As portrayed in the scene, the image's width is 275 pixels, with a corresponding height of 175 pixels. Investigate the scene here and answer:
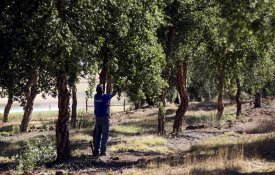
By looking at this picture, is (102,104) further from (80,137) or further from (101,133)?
(80,137)

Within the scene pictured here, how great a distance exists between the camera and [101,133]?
44.2ft

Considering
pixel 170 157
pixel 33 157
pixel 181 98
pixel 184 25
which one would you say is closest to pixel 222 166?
pixel 170 157

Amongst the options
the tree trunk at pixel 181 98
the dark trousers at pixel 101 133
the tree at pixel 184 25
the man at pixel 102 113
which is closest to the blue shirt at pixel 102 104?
the man at pixel 102 113

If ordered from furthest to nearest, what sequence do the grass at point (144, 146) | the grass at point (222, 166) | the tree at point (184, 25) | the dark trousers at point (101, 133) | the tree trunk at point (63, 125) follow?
A: 1. the tree at point (184, 25)
2. the grass at point (144, 146)
3. the dark trousers at point (101, 133)
4. the tree trunk at point (63, 125)
5. the grass at point (222, 166)

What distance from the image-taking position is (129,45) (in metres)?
14.1

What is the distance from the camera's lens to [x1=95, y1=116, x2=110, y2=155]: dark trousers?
1319 cm

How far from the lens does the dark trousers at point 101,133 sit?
13.2 m

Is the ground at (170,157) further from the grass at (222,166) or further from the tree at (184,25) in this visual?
the tree at (184,25)

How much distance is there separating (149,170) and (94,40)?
3.75 meters

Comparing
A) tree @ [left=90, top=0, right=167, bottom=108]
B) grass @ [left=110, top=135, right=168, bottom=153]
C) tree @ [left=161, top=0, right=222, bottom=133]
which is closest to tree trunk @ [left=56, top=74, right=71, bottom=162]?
tree @ [left=90, top=0, right=167, bottom=108]

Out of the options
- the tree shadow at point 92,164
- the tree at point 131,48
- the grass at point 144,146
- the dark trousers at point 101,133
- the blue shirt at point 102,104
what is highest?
the tree at point 131,48

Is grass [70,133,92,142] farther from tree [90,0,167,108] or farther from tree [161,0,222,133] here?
tree [90,0,167,108]

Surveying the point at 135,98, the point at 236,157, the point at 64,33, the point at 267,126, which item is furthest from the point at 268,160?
the point at 267,126

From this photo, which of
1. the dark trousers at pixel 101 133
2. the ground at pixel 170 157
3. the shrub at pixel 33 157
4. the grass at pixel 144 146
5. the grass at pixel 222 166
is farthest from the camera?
the grass at pixel 144 146
